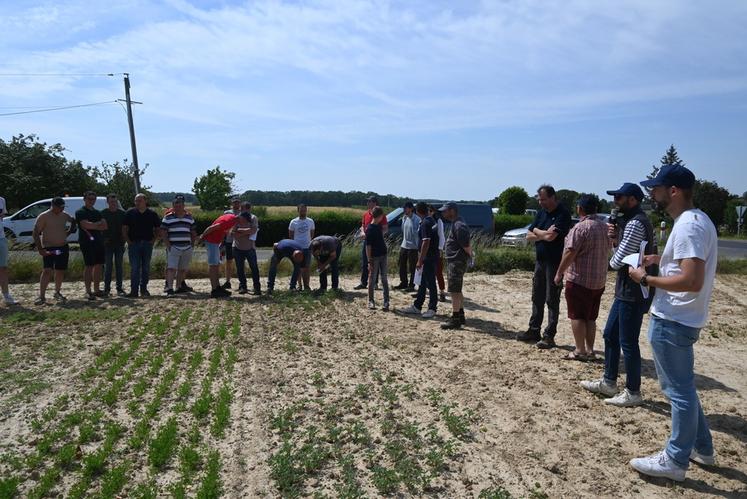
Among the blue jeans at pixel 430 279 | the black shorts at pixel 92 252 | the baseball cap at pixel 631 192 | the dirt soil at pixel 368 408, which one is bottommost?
the dirt soil at pixel 368 408

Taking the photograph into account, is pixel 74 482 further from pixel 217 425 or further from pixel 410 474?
pixel 410 474

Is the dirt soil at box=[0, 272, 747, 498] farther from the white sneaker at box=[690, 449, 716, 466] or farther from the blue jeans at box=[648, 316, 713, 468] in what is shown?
the blue jeans at box=[648, 316, 713, 468]

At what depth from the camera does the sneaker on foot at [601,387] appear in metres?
5.36

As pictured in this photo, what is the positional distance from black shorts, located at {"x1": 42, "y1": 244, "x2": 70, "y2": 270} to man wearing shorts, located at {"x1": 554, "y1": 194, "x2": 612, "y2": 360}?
8.70 m

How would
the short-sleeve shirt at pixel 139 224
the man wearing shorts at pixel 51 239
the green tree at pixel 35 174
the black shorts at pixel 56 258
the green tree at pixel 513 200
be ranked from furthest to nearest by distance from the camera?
the green tree at pixel 513 200 → the green tree at pixel 35 174 → the short-sleeve shirt at pixel 139 224 → the black shorts at pixel 56 258 → the man wearing shorts at pixel 51 239

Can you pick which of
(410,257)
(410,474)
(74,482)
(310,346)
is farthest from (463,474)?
(410,257)

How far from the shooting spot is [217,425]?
4691 mm

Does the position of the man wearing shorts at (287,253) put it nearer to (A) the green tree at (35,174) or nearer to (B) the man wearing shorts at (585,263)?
(B) the man wearing shorts at (585,263)

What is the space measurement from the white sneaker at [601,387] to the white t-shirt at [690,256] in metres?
1.83

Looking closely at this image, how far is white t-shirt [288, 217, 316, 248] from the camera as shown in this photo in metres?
11.3

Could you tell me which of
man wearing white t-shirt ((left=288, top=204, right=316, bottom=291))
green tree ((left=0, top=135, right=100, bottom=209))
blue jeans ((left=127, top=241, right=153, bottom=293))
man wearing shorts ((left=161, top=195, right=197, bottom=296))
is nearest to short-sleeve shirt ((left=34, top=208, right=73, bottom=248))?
blue jeans ((left=127, top=241, right=153, bottom=293))

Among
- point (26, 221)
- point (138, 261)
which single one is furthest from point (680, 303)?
point (26, 221)

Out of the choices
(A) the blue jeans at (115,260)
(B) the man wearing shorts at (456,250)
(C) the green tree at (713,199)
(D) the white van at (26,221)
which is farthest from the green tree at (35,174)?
(C) the green tree at (713,199)

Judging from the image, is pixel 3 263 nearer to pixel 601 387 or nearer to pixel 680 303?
pixel 601 387
